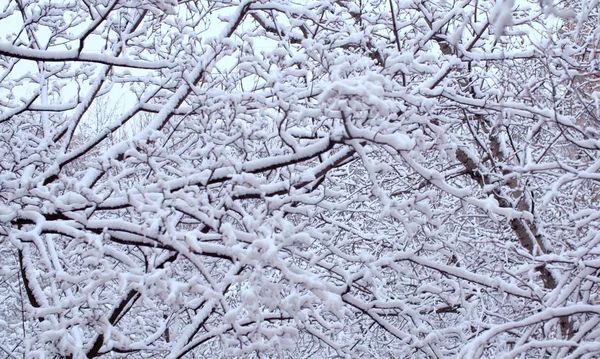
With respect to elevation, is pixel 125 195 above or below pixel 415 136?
below

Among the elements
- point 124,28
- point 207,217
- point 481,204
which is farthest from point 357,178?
point 207,217

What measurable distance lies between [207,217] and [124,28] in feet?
7.57

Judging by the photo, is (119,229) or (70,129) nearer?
(119,229)

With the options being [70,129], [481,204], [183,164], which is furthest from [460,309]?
[70,129]

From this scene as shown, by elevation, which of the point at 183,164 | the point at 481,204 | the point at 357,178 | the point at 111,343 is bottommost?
the point at 111,343

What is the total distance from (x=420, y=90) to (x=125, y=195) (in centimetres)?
170

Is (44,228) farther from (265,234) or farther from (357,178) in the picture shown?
(357,178)

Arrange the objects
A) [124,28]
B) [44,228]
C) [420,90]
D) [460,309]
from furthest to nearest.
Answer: [460,309] < [124,28] < [420,90] < [44,228]

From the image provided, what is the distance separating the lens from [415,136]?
2.61 metres

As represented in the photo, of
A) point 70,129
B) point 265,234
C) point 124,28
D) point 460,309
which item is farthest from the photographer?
point 460,309

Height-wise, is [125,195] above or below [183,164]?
below

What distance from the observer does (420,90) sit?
9.98ft

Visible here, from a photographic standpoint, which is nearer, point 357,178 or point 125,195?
point 125,195

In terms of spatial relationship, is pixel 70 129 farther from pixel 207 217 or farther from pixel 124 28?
pixel 207 217
